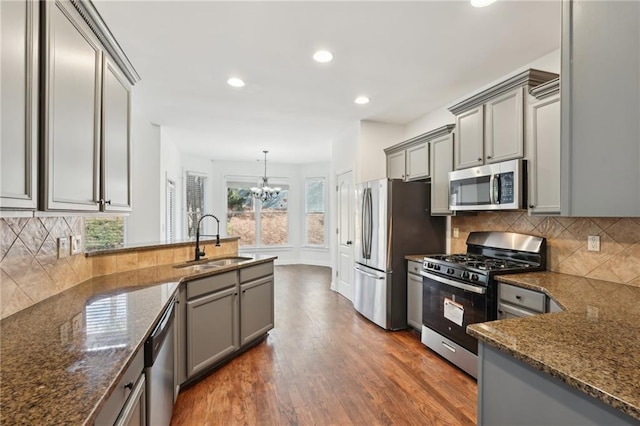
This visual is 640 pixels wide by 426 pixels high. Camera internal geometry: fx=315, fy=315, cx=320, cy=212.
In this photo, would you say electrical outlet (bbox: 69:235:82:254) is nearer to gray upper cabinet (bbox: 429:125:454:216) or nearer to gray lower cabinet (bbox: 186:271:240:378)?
gray lower cabinet (bbox: 186:271:240:378)

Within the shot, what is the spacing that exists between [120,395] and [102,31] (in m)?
1.80

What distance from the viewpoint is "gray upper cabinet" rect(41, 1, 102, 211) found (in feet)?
4.21

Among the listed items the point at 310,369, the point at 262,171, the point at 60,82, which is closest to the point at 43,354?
the point at 60,82

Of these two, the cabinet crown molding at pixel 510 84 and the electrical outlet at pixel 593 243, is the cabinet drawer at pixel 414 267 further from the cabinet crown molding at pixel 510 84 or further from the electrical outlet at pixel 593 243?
the cabinet crown molding at pixel 510 84

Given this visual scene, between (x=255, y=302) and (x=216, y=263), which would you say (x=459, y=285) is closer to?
(x=255, y=302)

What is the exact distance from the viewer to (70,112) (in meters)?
1.44

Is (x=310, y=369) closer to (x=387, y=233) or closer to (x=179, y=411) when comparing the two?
(x=179, y=411)

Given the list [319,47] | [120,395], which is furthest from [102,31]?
[120,395]

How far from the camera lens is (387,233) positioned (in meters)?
3.74

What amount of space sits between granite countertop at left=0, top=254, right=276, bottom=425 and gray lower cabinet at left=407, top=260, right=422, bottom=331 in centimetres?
258

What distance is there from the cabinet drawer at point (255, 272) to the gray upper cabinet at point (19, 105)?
1919mm

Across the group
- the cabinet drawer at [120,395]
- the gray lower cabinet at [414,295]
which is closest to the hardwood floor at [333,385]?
the gray lower cabinet at [414,295]

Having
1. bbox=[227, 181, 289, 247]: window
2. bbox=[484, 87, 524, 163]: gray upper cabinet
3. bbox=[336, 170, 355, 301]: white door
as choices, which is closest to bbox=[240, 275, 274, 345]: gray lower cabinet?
bbox=[336, 170, 355, 301]: white door

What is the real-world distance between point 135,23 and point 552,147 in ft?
10.6
